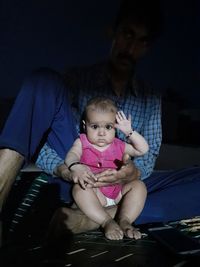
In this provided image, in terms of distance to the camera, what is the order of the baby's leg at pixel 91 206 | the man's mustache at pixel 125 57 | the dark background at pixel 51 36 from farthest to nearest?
the dark background at pixel 51 36
the man's mustache at pixel 125 57
the baby's leg at pixel 91 206

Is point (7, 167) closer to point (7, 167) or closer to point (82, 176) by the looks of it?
point (7, 167)

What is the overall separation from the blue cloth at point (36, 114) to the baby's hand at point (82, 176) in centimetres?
12

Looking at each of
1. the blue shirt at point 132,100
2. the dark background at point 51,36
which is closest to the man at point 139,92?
the blue shirt at point 132,100

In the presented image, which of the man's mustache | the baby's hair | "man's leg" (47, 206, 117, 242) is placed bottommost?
"man's leg" (47, 206, 117, 242)

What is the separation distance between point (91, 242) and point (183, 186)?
0.43 m

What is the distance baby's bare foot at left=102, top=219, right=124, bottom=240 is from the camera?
1039mm

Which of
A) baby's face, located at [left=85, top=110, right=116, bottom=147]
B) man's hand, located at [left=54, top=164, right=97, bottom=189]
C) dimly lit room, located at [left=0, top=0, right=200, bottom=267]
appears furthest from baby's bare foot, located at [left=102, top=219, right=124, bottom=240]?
baby's face, located at [left=85, top=110, right=116, bottom=147]

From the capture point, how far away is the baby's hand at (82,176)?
1085 millimetres

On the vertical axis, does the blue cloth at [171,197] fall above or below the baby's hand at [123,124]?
below

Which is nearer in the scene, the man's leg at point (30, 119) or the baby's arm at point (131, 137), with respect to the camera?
the man's leg at point (30, 119)

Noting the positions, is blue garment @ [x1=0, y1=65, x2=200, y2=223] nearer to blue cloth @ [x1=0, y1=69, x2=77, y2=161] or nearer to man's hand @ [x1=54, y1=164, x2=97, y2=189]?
blue cloth @ [x1=0, y1=69, x2=77, y2=161]

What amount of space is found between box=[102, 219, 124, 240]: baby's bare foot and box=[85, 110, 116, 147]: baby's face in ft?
0.74

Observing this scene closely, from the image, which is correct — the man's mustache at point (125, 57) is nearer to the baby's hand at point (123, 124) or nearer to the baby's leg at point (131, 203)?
the baby's hand at point (123, 124)

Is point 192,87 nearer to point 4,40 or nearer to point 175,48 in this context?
point 175,48
